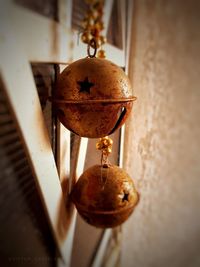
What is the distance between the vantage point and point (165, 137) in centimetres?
99

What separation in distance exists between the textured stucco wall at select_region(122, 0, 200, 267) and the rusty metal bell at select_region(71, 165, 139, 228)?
386mm

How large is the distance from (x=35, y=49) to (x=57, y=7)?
0.11m

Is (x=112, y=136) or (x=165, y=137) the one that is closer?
(x=112, y=136)

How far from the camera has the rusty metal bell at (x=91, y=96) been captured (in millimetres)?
389

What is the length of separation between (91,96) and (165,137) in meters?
0.65

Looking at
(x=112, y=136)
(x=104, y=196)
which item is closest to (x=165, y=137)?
(x=112, y=136)

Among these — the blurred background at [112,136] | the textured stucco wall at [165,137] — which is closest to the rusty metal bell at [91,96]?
the blurred background at [112,136]

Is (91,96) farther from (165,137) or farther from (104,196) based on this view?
(165,137)

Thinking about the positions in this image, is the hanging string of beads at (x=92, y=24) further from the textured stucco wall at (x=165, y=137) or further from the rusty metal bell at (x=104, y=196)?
the textured stucco wall at (x=165, y=137)

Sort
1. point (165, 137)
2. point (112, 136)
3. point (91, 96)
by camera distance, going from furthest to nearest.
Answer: point (165, 137)
point (112, 136)
point (91, 96)

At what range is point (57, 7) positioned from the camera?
441 millimetres

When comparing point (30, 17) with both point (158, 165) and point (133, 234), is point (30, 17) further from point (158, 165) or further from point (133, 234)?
point (133, 234)

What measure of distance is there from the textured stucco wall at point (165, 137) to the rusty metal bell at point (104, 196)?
0.39 m

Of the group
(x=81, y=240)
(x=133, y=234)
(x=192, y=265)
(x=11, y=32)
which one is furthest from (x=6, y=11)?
(x=192, y=265)
